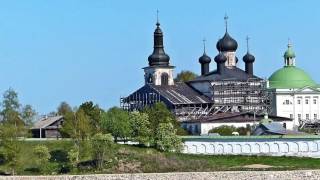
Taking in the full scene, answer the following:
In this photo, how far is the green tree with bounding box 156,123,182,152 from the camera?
188ft

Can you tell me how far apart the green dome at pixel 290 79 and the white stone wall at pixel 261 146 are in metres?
25.4

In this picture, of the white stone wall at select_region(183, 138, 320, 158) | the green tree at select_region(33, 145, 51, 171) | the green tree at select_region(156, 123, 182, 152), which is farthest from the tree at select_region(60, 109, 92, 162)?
the white stone wall at select_region(183, 138, 320, 158)

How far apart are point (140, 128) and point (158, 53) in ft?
84.3

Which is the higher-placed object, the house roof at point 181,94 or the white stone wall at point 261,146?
the house roof at point 181,94

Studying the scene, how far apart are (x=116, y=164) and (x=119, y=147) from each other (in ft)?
13.6

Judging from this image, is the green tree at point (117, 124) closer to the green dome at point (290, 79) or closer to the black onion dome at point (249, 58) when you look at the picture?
the green dome at point (290, 79)

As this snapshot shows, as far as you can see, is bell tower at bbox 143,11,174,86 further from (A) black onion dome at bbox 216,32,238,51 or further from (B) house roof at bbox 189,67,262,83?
(A) black onion dome at bbox 216,32,238,51

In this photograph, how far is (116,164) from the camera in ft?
169

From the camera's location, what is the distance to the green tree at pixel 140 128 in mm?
59000

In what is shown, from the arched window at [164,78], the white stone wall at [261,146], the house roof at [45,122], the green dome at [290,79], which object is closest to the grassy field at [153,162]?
the white stone wall at [261,146]

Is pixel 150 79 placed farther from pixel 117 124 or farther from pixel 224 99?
pixel 117 124

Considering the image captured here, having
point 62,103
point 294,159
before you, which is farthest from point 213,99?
point 294,159

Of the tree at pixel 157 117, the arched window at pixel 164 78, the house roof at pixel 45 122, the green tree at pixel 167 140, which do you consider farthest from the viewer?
the arched window at pixel 164 78

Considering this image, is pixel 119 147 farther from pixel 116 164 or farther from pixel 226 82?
pixel 226 82
